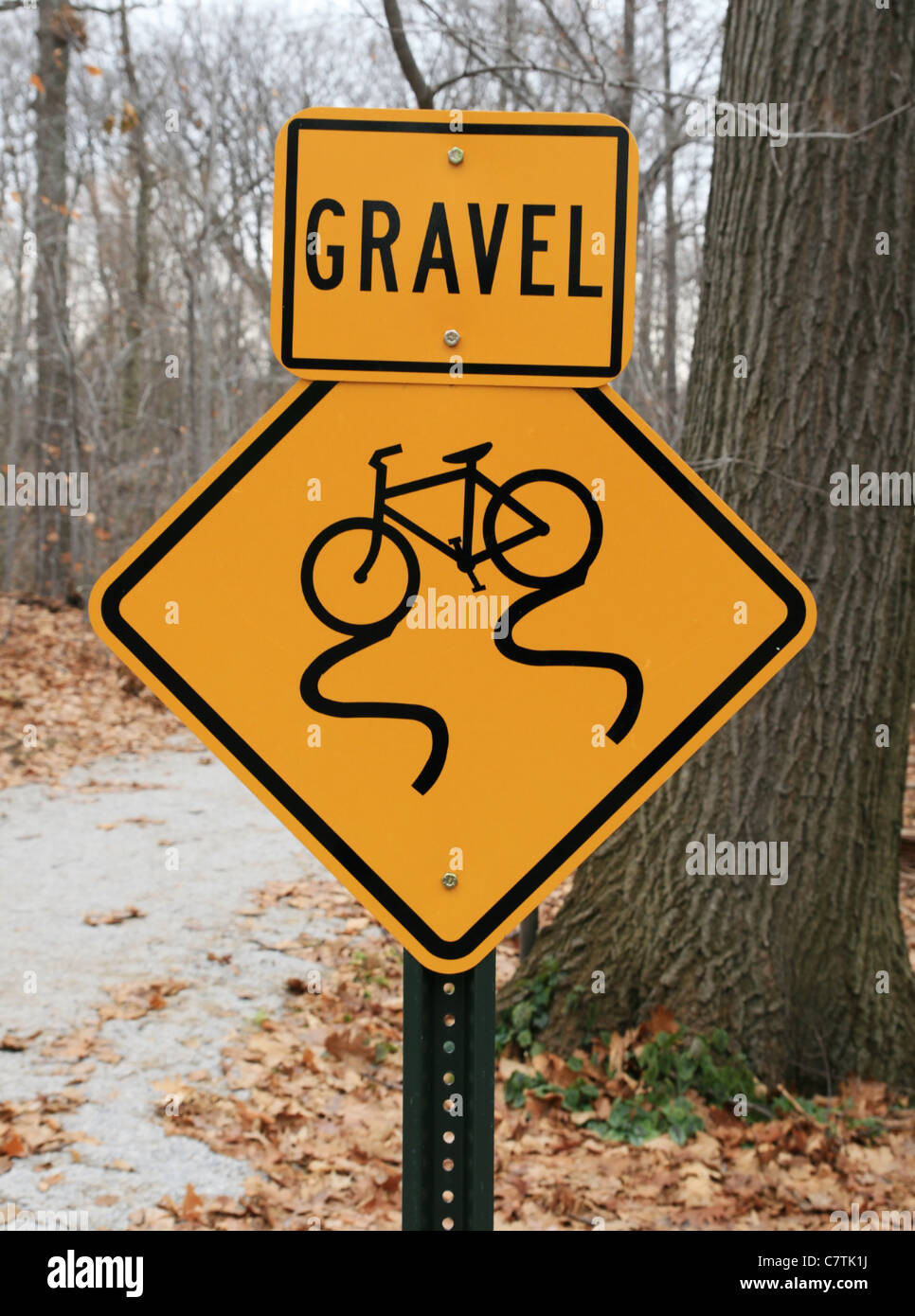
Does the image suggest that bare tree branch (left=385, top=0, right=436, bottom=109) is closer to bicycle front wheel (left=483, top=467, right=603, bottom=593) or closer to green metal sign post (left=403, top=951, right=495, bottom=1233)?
bicycle front wheel (left=483, top=467, right=603, bottom=593)

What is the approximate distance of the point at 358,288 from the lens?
64.9 inches

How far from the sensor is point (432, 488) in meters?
1.64

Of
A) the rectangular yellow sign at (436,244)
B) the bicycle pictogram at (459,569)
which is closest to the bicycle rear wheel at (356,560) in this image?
the bicycle pictogram at (459,569)

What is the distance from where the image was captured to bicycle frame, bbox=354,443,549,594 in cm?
163

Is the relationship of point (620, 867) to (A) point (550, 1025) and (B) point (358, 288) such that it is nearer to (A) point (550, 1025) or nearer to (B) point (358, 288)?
(A) point (550, 1025)

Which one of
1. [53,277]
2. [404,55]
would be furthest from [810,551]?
[53,277]

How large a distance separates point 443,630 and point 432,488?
0.73ft

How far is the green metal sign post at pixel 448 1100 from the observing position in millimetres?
1581

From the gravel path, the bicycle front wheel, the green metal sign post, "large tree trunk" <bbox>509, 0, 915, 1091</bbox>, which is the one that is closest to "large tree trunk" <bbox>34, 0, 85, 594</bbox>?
the gravel path

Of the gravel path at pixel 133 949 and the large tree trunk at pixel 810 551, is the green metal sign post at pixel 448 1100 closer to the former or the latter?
the gravel path at pixel 133 949

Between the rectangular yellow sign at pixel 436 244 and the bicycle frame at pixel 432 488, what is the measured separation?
137 millimetres

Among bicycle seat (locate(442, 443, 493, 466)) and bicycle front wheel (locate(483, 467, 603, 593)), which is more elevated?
bicycle seat (locate(442, 443, 493, 466))

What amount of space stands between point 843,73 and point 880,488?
1.51m

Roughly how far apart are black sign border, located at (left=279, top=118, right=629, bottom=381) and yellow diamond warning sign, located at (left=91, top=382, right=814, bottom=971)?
35 millimetres
